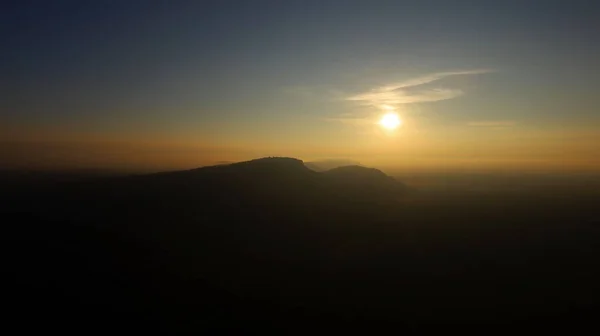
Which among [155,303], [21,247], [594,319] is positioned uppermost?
[21,247]

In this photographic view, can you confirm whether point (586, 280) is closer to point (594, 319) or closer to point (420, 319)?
point (594, 319)

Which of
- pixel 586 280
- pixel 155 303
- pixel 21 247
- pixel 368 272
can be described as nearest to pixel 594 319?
pixel 586 280

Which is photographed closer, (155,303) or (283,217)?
(155,303)

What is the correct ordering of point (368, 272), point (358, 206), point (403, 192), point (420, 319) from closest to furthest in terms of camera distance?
point (420, 319) < point (368, 272) < point (358, 206) < point (403, 192)

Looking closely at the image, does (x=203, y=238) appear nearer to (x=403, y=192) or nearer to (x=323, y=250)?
(x=323, y=250)

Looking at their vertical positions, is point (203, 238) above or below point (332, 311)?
above


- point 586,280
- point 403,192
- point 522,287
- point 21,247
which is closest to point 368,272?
point 522,287

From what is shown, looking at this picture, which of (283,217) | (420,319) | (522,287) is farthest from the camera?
(283,217)
